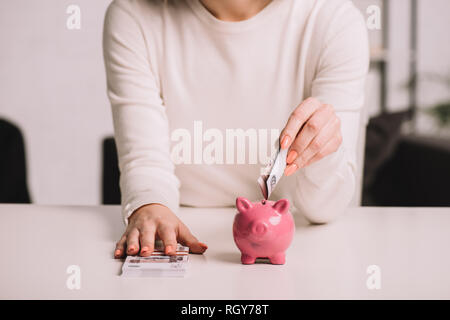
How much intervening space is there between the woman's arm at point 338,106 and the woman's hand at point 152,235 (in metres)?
0.28

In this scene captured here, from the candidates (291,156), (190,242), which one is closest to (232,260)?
(190,242)

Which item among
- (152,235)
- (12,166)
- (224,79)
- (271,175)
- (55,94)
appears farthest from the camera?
(55,94)

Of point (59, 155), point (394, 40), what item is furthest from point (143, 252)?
point (394, 40)

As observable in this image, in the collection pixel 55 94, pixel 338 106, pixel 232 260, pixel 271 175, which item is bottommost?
pixel 232 260

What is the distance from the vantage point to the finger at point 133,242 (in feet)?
2.54

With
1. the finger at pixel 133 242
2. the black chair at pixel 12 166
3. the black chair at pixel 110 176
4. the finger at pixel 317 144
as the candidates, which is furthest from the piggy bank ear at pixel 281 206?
the black chair at pixel 12 166

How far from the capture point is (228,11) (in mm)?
1146

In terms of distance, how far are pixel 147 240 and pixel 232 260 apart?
13cm

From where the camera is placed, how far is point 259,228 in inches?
27.8

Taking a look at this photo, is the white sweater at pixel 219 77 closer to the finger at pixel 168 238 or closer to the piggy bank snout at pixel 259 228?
the finger at pixel 168 238

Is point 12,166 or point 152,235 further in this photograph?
point 12,166

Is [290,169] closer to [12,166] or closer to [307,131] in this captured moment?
[307,131]

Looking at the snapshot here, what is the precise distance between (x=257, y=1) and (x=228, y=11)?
70 mm

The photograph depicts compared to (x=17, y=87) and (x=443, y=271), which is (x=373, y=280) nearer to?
(x=443, y=271)
